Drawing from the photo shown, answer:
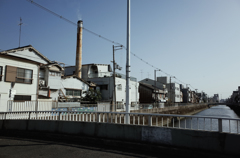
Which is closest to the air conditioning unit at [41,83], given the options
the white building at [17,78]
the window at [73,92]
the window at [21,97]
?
the window at [73,92]

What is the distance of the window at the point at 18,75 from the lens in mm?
18391

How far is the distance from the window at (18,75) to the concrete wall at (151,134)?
36.9 feet

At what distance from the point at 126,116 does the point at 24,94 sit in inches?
630

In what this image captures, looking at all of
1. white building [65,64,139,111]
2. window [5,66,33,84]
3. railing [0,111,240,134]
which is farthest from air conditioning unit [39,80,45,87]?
white building [65,64,139,111]

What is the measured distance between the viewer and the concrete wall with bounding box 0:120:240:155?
5352mm

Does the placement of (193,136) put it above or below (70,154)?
above

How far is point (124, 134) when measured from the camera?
7047 millimetres

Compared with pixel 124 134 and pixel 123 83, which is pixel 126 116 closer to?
pixel 124 134

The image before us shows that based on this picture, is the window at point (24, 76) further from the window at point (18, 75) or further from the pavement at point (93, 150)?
the pavement at point (93, 150)

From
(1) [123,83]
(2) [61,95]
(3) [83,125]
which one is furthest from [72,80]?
(3) [83,125]

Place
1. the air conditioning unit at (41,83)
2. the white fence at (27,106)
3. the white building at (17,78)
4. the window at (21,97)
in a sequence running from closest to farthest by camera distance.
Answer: the white fence at (27,106) < the white building at (17,78) < the window at (21,97) < the air conditioning unit at (41,83)

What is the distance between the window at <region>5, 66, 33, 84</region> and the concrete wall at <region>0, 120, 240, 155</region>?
1125cm

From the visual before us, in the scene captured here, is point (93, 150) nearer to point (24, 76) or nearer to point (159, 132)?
point (159, 132)

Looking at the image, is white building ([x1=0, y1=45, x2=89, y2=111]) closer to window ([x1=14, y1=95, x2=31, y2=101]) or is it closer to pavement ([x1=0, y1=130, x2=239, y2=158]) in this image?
window ([x1=14, y1=95, x2=31, y2=101])
